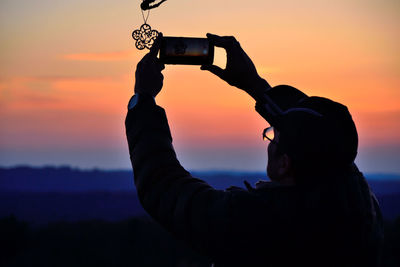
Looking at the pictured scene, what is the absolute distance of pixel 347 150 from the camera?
2.85 metres

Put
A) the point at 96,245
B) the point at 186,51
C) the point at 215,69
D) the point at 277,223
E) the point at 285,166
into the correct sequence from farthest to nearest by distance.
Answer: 1. the point at 96,245
2. the point at 215,69
3. the point at 186,51
4. the point at 285,166
5. the point at 277,223

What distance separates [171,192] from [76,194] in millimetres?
81703

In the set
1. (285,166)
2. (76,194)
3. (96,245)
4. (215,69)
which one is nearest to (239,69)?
(215,69)

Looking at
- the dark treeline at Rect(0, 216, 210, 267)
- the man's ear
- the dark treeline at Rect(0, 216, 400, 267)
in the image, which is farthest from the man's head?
the dark treeline at Rect(0, 216, 210, 267)

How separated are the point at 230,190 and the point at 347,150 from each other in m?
0.49

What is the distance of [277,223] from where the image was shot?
278cm

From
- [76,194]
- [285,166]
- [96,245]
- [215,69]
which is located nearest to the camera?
[285,166]

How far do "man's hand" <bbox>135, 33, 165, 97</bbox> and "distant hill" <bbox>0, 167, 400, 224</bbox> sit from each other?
34.0m

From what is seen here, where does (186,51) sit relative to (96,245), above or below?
above

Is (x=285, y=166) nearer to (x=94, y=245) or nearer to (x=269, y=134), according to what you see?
(x=269, y=134)

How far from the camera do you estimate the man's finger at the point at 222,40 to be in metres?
3.49

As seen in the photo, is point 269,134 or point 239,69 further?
point 239,69

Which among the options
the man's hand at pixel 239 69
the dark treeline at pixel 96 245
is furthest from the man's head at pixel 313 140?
the dark treeline at pixel 96 245

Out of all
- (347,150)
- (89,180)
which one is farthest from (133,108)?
(89,180)
